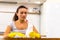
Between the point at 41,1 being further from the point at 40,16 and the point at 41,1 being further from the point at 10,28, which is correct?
the point at 10,28

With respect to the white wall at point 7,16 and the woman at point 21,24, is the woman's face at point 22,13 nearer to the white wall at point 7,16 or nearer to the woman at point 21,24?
the woman at point 21,24

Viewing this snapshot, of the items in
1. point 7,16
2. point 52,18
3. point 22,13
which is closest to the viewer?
point 22,13

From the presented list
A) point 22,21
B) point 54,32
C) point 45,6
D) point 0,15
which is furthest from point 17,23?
point 0,15

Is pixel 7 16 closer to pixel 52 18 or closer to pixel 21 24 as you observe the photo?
pixel 52 18

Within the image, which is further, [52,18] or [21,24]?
[52,18]

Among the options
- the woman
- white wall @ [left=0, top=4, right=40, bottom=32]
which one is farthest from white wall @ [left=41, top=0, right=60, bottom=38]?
the woman

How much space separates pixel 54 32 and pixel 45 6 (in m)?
0.39

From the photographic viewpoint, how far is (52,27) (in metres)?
1.58

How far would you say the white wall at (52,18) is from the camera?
5.04 ft

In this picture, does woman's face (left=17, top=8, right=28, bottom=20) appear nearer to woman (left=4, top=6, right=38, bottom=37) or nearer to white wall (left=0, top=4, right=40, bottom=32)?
woman (left=4, top=6, right=38, bottom=37)

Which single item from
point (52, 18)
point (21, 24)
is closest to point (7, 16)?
point (52, 18)

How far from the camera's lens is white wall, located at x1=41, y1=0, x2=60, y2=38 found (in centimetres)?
154

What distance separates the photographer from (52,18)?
1.61 metres

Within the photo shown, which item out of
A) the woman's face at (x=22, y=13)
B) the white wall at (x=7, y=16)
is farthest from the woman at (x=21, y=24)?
the white wall at (x=7, y=16)
